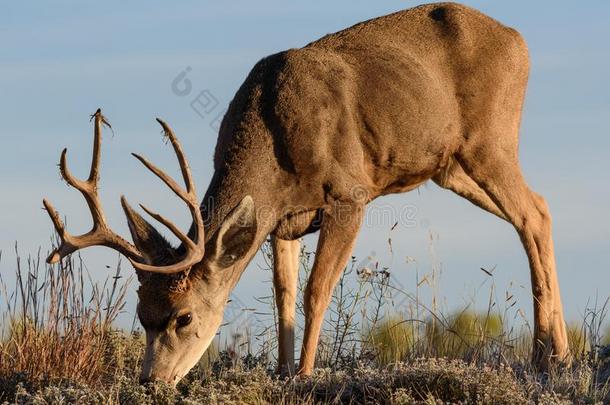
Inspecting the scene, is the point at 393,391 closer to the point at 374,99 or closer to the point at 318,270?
the point at 318,270

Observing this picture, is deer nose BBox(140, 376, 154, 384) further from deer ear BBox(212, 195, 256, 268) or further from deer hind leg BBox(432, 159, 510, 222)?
deer hind leg BBox(432, 159, 510, 222)

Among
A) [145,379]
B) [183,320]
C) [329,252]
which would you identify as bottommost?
[145,379]

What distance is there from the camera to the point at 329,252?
10.6 meters

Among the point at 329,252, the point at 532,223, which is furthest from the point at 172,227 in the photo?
the point at 532,223

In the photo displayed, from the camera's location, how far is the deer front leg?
414 inches

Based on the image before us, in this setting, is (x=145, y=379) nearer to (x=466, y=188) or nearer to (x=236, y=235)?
(x=236, y=235)

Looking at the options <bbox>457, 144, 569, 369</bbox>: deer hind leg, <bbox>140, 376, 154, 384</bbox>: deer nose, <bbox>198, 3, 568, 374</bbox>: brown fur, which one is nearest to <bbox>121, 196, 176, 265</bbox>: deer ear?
<bbox>198, 3, 568, 374</bbox>: brown fur

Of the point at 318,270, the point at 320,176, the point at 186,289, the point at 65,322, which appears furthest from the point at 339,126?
the point at 65,322

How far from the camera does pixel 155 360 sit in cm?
944

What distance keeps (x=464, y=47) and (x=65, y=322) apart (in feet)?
14.3

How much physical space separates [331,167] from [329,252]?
2.26 ft

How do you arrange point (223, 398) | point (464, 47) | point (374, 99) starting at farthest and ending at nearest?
point (464, 47)
point (374, 99)
point (223, 398)

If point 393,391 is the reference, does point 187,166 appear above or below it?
above

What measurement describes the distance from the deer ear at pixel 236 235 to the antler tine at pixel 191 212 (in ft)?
0.66
